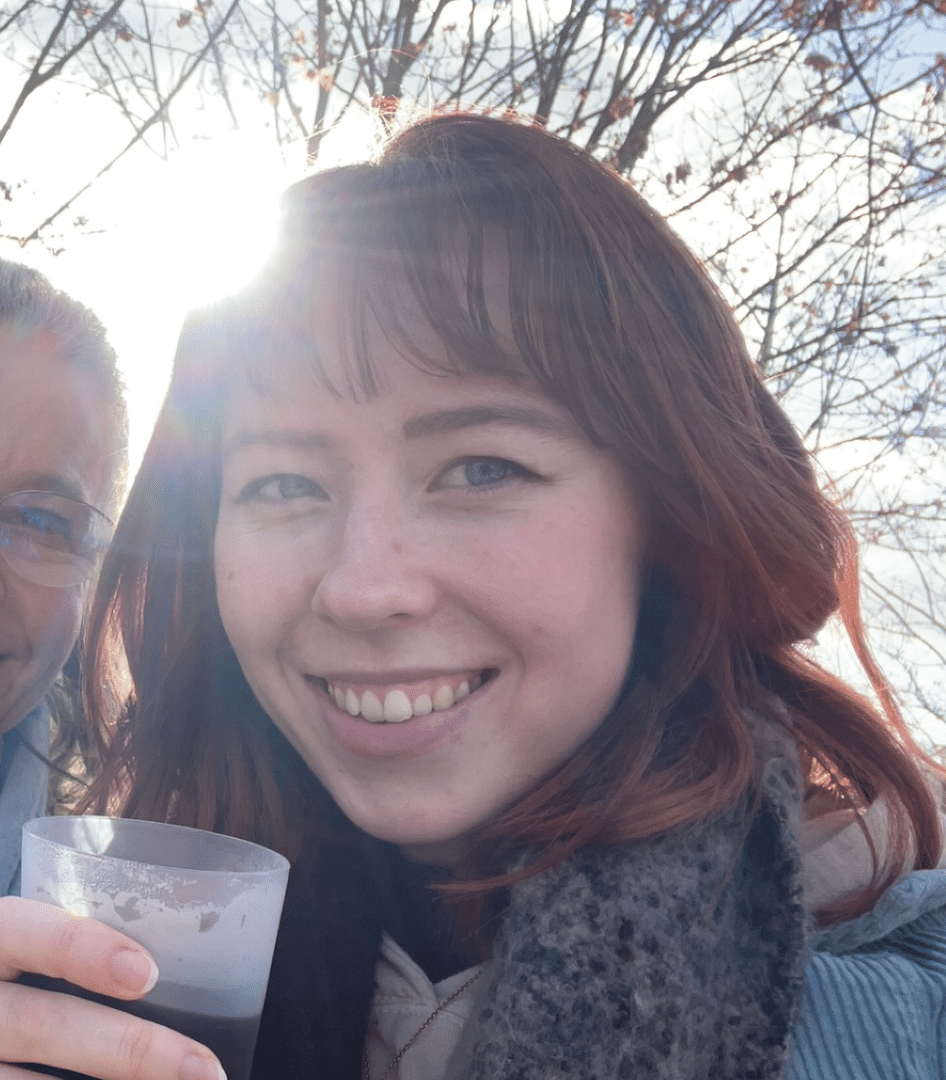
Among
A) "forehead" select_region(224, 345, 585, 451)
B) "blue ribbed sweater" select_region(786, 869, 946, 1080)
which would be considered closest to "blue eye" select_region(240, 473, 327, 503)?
"forehead" select_region(224, 345, 585, 451)

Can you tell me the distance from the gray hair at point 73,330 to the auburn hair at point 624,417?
0.53 m

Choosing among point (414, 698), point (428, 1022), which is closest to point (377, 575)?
point (414, 698)

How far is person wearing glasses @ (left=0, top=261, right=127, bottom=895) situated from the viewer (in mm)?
1828

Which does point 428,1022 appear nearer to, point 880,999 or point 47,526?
point 880,999

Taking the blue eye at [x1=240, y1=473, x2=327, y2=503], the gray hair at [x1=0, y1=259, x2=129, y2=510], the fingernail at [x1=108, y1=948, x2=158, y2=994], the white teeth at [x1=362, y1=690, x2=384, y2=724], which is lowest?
the fingernail at [x1=108, y1=948, x2=158, y2=994]

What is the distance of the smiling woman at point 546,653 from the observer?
1124 mm

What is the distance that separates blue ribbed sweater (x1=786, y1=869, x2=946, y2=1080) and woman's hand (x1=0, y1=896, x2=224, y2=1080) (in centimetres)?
75

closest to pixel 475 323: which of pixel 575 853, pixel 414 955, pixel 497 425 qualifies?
pixel 497 425

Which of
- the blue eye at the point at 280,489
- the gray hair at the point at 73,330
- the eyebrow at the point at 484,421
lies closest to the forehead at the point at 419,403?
the eyebrow at the point at 484,421

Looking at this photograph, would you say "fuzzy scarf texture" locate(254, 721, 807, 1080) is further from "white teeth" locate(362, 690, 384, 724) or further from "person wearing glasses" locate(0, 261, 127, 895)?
"person wearing glasses" locate(0, 261, 127, 895)

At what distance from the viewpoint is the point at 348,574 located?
122cm

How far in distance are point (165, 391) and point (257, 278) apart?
30 centimetres

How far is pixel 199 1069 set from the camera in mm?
788

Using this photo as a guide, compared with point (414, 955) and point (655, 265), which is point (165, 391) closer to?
point (655, 265)
